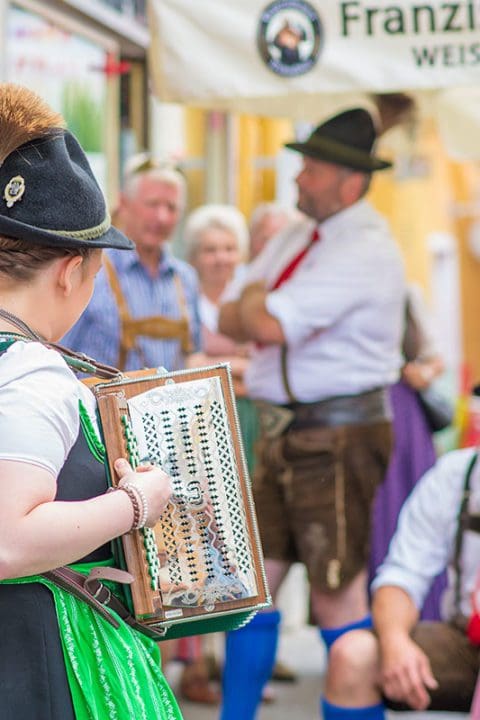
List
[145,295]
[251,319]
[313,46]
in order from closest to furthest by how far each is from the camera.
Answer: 1. [313,46]
2. [251,319]
3. [145,295]

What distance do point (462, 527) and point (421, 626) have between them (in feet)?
0.95

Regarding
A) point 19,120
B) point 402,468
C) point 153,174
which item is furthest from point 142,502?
point 402,468

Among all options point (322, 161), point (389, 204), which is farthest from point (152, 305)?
point (389, 204)

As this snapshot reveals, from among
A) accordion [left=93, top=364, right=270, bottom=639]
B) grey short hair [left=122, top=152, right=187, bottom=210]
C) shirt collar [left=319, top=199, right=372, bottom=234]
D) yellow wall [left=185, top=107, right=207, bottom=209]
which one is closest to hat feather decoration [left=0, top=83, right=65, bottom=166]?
accordion [left=93, top=364, right=270, bottom=639]

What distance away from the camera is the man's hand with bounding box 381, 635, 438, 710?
3.13 meters

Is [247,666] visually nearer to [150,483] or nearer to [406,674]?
[406,674]

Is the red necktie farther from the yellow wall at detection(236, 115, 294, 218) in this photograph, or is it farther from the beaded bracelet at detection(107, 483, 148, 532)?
the yellow wall at detection(236, 115, 294, 218)

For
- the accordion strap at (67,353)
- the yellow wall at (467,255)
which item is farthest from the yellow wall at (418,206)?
the accordion strap at (67,353)

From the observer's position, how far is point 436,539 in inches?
135

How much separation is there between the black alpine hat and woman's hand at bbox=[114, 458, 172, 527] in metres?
0.34

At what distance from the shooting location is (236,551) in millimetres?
2012

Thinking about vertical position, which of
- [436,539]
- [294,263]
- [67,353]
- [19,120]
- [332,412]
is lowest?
[436,539]

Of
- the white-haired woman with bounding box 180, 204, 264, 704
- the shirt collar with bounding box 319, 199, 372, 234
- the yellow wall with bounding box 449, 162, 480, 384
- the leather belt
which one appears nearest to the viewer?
the leather belt

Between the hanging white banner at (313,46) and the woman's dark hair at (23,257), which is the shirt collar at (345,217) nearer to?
the hanging white banner at (313,46)
